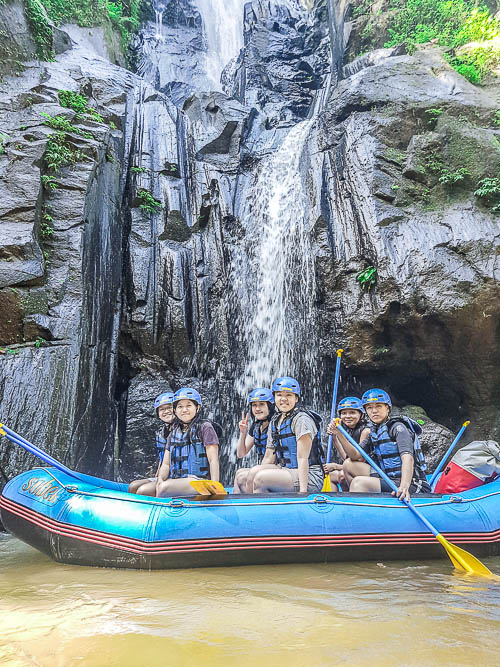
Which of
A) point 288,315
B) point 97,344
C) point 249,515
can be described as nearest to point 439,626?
point 249,515

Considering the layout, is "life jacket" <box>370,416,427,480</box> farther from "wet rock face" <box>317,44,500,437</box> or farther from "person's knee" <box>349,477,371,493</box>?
"wet rock face" <box>317,44,500,437</box>

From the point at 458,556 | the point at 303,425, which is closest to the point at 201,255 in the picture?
the point at 303,425

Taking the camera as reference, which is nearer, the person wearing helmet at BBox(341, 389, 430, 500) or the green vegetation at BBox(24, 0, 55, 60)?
the person wearing helmet at BBox(341, 389, 430, 500)

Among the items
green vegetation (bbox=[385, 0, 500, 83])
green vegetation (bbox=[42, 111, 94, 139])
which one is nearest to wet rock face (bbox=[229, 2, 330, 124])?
green vegetation (bbox=[385, 0, 500, 83])

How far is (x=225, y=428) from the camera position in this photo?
9266 mm

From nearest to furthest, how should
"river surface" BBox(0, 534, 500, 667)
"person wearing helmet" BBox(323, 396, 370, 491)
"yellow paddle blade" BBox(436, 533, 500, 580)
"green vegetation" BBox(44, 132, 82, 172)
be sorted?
"river surface" BBox(0, 534, 500, 667), "yellow paddle blade" BBox(436, 533, 500, 580), "person wearing helmet" BBox(323, 396, 370, 491), "green vegetation" BBox(44, 132, 82, 172)

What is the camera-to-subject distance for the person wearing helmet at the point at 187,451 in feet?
15.4

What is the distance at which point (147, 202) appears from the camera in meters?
10.1

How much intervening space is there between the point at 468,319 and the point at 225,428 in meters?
5.02

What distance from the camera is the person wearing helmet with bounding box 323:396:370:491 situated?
529 cm

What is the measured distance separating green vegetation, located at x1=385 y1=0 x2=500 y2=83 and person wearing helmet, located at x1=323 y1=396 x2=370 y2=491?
415 inches

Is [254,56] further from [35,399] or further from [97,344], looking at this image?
[35,399]

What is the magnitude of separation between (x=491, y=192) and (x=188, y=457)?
782cm

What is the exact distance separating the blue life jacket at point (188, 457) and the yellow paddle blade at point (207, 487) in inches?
17.7
